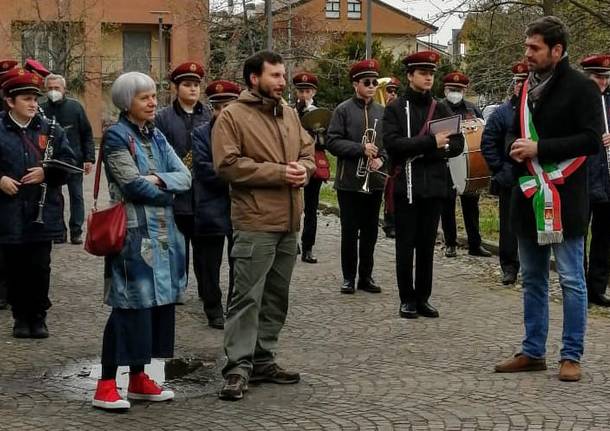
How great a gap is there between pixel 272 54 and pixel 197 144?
2073 mm

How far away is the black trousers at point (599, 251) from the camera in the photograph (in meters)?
9.83

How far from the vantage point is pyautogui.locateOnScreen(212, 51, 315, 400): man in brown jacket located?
6625 millimetres

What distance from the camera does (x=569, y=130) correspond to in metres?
6.90

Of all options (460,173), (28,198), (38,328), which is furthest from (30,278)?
(460,173)

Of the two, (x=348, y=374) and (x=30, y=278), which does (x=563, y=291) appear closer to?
(x=348, y=374)

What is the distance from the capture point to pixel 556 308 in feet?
31.4

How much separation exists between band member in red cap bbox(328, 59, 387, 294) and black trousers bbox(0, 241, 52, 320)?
3.04 metres

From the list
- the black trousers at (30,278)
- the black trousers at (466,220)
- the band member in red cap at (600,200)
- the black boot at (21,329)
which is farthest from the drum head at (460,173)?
the black boot at (21,329)

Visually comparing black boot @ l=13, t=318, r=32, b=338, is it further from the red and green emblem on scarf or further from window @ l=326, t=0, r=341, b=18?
window @ l=326, t=0, r=341, b=18

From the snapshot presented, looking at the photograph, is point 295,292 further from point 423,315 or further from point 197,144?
point 197,144

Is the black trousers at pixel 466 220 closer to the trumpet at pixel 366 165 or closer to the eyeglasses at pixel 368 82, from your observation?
the trumpet at pixel 366 165

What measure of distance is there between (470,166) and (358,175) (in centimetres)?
236

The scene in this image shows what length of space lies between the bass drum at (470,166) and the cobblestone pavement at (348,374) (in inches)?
77.9

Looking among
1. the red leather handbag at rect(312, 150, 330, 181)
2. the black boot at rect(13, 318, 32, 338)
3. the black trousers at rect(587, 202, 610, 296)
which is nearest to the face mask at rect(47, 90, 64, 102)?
the red leather handbag at rect(312, 150, 330, 181)
